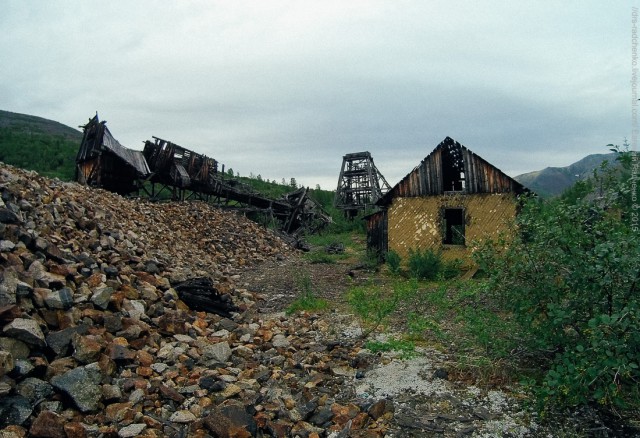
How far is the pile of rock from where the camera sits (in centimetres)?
382

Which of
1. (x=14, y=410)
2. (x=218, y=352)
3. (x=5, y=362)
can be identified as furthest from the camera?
(x=218, y=352)

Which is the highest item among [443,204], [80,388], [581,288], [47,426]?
[443,204]

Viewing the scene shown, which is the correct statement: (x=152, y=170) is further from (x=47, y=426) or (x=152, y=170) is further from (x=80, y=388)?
(x=47, y=426)

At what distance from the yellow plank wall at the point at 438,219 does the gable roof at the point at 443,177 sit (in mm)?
193

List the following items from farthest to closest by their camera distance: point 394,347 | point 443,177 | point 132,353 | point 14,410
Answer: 1. point 443,177
2. point 394,347
3. point 132,353
4. point 14,410

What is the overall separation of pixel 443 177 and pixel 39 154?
26.9 metres

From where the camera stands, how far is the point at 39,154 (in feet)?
90.0

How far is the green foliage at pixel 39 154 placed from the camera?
81.8 feet

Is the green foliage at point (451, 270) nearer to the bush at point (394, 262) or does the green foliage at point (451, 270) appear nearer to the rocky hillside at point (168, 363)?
the bush at point (394, 262)

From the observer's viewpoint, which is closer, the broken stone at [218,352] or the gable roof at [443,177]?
Answer: the broken stone at [218,352]

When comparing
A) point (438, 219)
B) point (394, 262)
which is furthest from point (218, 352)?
point (438, 219)

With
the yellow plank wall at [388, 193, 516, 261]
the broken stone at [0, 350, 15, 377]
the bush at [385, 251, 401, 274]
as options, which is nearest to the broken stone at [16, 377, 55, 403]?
the broken stone at [0, 350, 15, 377]

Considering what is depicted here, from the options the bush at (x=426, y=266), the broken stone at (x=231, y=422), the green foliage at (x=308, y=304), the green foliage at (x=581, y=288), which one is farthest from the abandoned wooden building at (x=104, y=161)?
the green foliage at (x=581, y=288)

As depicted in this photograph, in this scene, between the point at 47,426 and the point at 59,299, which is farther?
the point at 59,299
